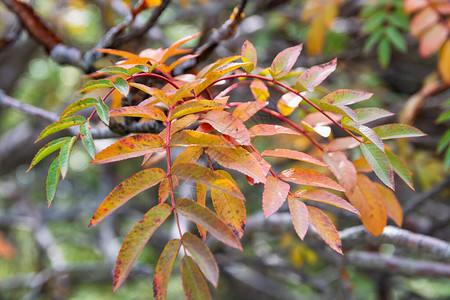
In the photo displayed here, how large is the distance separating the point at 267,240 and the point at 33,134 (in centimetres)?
205

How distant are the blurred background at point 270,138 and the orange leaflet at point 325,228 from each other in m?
0.62

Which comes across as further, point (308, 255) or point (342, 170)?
point (308, 255)

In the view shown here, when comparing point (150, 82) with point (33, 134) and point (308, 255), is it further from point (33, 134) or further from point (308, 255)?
point (33, 134)

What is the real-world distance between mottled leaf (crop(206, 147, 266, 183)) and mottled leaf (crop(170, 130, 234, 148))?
0.03 metres

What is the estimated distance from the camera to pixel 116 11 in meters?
3.04

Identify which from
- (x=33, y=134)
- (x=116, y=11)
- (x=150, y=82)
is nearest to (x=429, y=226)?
(x=150, y=82)

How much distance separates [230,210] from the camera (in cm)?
70

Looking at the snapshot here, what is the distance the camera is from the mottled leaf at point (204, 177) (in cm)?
60

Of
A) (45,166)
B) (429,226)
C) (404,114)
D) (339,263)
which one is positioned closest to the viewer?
(339,263)

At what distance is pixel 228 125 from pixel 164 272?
0.26 meters

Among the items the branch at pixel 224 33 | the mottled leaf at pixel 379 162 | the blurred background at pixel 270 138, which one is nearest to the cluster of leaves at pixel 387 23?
the blurred background at pixel 270 138

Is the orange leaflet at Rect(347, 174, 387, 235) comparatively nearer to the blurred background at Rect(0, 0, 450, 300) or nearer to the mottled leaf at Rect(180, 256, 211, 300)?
the mottled leaf at Rect(180, 256, 211, 300)

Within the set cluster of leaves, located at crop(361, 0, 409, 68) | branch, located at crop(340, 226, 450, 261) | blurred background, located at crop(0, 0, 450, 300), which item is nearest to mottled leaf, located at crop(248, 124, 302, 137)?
blurred background, located at crop(0, 0, 450, 300)

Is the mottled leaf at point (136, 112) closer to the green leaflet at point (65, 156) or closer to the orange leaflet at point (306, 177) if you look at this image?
the green leaflet at point (65, 156)
